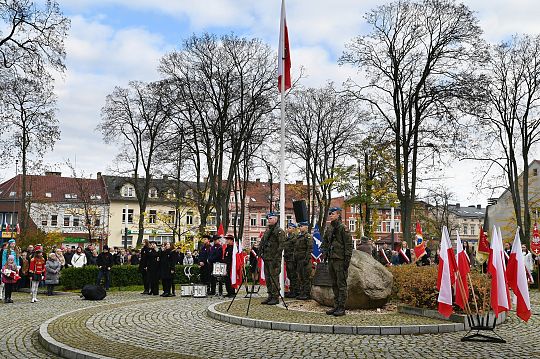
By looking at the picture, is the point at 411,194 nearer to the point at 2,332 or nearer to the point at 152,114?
the point at 152,114

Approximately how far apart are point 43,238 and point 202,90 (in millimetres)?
11974

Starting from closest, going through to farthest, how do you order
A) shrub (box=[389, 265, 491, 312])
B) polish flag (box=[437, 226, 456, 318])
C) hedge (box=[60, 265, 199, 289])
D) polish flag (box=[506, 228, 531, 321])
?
polish flag (box=[506, 228, 531, 321]), polish flag (box=[437, 226, 456, 318]), shrub (box=[389, 265, 491, 312]), hedge (box=[60, 265, 199, 289])

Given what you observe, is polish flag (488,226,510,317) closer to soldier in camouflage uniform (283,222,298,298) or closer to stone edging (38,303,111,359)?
stone edging (38,303,111,359)

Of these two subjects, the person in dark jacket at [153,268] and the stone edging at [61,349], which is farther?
the person in dark jacket at [153,268]

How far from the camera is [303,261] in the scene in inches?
636

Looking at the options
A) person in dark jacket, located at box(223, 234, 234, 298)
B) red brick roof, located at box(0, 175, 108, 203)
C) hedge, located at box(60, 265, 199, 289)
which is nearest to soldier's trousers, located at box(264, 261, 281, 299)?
person in dark jacket, located at box(223, 234, 234, 298)

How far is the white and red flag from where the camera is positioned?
9.81 metres

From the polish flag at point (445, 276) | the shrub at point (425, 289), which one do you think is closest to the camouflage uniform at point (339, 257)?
the shrub at point (425, 289)

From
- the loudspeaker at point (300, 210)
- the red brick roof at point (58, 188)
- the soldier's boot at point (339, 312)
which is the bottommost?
→ the soldier's boot at point (339, 312)

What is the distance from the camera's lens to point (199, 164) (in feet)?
123

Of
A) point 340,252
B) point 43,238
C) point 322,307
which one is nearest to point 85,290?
point 322,307

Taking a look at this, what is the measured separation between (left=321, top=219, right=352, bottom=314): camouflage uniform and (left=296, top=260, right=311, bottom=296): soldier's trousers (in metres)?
3.48

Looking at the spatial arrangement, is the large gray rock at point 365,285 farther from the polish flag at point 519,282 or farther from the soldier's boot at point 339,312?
the polish flag at point 519,282

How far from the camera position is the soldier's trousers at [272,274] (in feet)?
46.2
